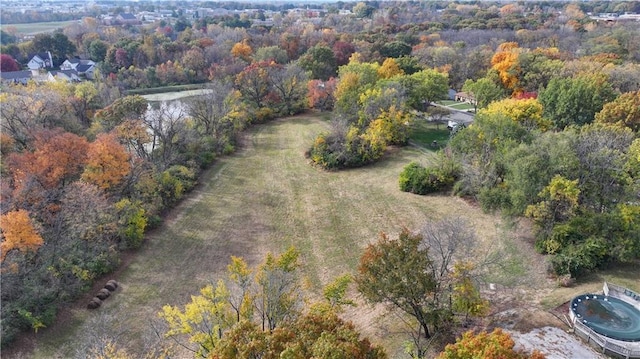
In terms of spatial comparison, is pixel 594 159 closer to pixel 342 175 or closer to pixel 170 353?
pixel 342 175

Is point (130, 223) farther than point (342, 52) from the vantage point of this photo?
No

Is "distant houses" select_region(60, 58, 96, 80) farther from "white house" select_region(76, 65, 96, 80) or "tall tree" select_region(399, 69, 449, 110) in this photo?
"tall tree" select_region(399, 69, 449, 110)

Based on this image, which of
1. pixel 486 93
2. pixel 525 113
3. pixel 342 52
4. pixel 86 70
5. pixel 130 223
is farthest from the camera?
pixel 86 70

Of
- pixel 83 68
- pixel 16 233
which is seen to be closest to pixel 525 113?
pixel 16 233

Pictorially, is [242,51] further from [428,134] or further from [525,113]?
[525,113]

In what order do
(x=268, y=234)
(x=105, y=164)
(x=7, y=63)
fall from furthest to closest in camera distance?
(x=7, y=63)
(x=268, y=234)
(x=105, y=164)

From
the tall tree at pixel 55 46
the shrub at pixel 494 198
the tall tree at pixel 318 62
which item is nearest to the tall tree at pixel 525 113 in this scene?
the shrub at pixel 494 198

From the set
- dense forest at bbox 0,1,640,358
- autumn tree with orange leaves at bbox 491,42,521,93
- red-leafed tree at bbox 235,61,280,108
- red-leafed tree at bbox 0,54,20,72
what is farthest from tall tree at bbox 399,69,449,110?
red-leafed tree at bbox 0,54,20,72

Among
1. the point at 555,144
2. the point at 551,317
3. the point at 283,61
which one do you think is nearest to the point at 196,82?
the point at 283,61
